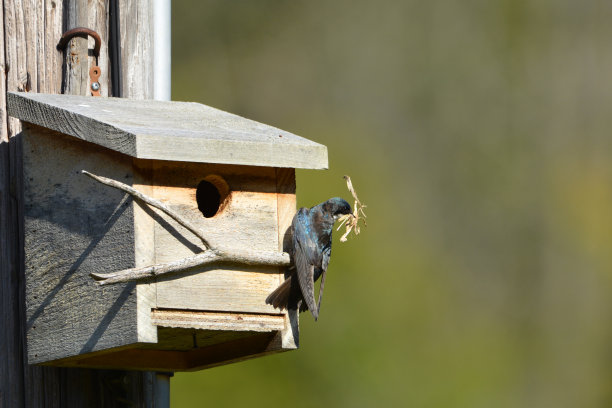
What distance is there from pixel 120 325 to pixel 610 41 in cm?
916

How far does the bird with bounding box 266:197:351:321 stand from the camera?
3.50 meters

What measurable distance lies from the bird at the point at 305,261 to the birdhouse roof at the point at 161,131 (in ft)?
0.61

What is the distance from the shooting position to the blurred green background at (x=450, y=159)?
10492mm

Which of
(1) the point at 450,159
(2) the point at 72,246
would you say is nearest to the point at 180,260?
(2) the point at 72,246

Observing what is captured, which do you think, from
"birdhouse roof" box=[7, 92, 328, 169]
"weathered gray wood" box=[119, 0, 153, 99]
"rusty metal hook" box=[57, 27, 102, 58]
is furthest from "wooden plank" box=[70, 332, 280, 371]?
"rusty metal hook" box=[57, 27, 102, 58]

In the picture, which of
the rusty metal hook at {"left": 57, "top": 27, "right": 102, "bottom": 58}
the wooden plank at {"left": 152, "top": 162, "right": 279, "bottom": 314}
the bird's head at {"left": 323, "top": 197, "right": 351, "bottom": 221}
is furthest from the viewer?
the bird's head at {"left": 323, "top": 197, "right": 351, "bottom": 221}

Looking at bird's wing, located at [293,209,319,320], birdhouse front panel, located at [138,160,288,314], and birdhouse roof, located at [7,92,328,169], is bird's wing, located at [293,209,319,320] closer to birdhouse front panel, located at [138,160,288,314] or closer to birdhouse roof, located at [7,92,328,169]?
birdhouse front panel, located at [138,160,288,314]

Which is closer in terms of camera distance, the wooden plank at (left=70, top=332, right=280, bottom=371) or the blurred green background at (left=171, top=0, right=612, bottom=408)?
the wooden plank at (left=70, top=332, right=280, bottom=371)

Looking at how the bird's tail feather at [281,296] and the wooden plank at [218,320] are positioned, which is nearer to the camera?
the wooden plank at [218,320]

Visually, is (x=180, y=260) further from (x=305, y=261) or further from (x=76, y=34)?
(x=76, y=34)

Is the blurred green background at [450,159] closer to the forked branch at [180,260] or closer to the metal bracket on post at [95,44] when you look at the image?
the metal bracket on post at [95,44]

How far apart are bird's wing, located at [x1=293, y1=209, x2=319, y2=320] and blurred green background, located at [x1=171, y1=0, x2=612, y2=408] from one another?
20.5 ft

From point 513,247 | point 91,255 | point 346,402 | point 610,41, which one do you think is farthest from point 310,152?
point 610,41

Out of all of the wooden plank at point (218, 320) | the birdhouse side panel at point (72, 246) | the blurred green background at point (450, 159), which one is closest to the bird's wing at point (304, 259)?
the wooden plank at point (218, 320)
